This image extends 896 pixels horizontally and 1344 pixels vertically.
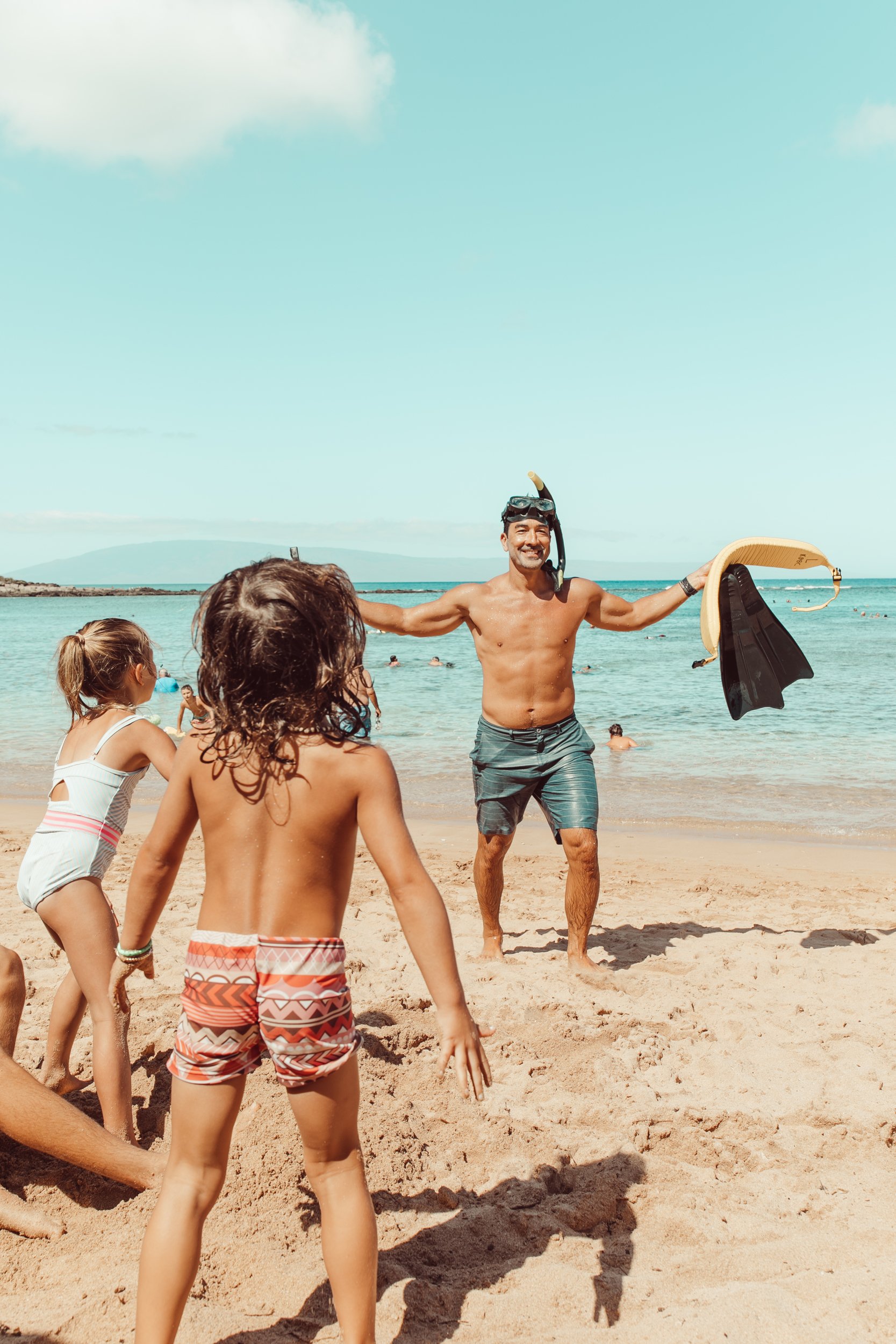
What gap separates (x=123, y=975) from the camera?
252 cm

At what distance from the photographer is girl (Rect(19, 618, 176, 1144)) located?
2961mm

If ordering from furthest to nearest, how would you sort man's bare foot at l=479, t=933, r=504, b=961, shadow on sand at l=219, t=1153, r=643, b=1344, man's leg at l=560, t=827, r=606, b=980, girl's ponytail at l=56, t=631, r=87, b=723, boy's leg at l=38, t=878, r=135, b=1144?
man's bare foot at l=479, t=933, r=504, b=961, man's leg at l=560, t=827, r=606, b=980, girl's ponytail at l=56, t=631, r=87, b=723, boy's leg at l=38, t=878, r=135, b=1144, shadow on sand at l=219, t=1153, r=643, b=1344

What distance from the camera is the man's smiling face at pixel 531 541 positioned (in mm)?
4926

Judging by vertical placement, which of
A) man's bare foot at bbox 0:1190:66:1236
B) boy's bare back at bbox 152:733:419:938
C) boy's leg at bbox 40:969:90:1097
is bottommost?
man's bare foot at bbox 0:1190:66:1236

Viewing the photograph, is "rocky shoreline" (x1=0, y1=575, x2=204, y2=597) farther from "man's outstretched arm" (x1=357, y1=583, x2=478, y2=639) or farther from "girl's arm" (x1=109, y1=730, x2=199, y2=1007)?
"girl's arm" (x1=109, y1=730, x2=199, y2=1007)

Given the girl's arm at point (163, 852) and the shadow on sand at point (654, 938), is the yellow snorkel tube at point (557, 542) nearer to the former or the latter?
the shadow on sand at point (654, 938)

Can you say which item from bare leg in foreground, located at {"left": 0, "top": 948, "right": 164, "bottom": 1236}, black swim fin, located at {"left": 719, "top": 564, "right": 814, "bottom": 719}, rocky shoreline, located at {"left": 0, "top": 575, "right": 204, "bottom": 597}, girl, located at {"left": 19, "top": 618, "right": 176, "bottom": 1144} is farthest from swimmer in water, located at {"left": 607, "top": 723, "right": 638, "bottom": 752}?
rocky shoreline, located at {"left": 0, "top": 575, "right": 204, "bottom": 597}

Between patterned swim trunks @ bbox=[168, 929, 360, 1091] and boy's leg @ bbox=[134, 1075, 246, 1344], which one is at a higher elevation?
patterned swim trunks @ bbox=[168, 929, 360, 1091]

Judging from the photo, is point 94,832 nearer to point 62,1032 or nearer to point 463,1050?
point 62,1032

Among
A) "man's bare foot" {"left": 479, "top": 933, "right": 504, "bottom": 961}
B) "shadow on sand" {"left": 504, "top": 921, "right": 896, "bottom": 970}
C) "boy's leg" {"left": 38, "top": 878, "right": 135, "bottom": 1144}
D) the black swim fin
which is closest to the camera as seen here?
"boy's leg" {"left": 38, "top": 878, "right": 135, "bottom": 1144}

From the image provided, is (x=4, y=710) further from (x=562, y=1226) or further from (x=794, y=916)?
(x=562, y=1226)

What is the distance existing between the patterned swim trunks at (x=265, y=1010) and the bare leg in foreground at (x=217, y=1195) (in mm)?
49

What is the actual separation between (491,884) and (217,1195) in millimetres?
3192

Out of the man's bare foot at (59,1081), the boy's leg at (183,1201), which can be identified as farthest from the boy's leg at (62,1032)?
the boy's leg at (183,1201)
